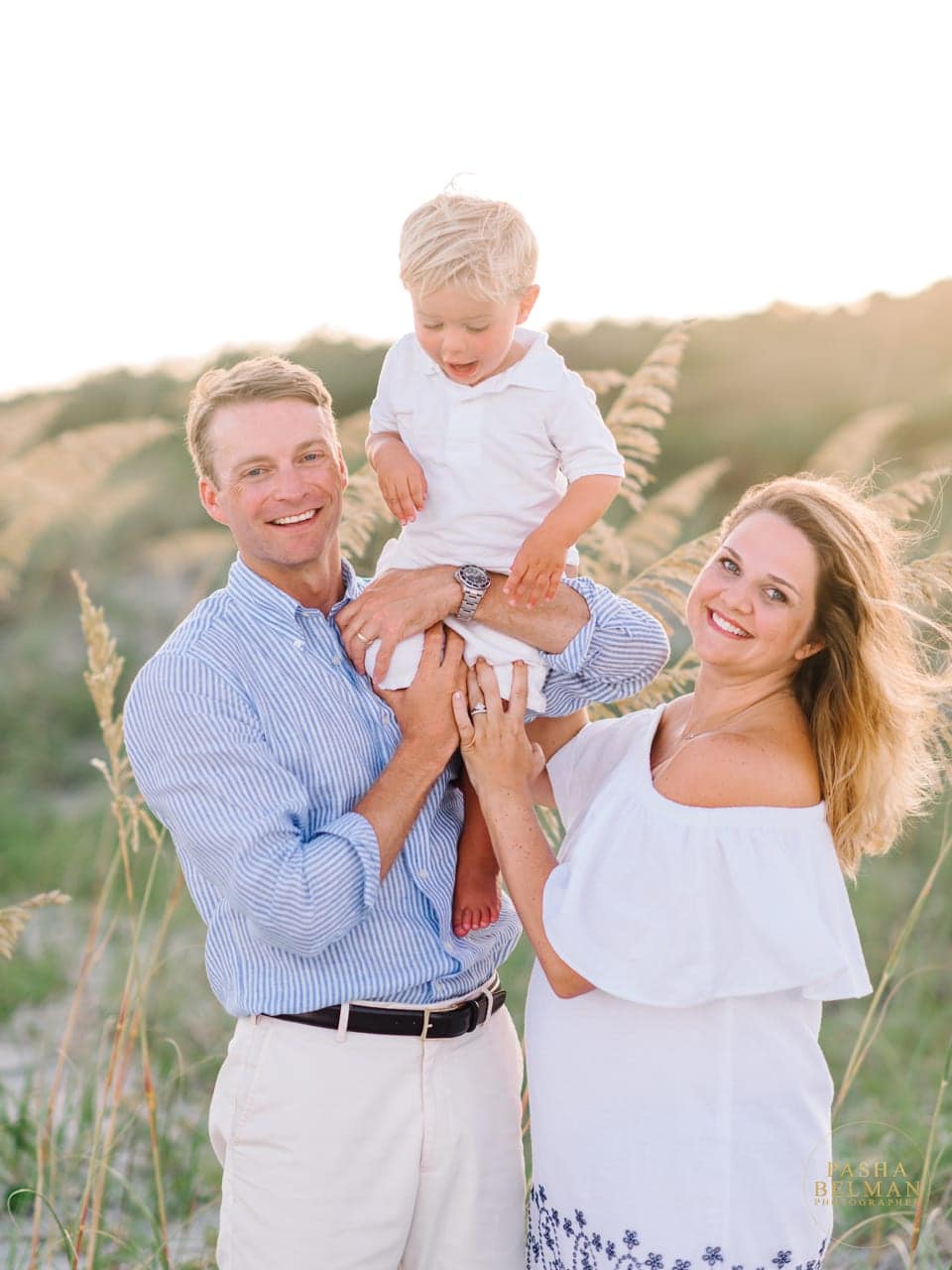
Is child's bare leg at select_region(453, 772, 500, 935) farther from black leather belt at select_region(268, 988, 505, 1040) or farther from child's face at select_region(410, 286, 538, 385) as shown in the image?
child's face at select_region(410, 286, 538, 385)

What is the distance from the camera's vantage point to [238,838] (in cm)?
253

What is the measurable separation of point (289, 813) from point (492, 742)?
503mm

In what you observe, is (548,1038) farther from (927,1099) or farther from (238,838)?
(927,1099)

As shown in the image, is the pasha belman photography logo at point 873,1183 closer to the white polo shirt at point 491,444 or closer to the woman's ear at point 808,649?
the woman's ear at point 808,649

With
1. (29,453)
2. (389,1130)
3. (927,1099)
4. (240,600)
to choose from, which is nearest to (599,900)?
(389,1130)

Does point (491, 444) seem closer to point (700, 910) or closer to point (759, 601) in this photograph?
point (759, 601)

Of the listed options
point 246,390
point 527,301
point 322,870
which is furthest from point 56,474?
point 322,870

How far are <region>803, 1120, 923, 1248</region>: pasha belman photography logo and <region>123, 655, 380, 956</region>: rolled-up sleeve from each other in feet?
5.97

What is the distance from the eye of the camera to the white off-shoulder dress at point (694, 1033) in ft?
8.60

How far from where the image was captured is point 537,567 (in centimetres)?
285

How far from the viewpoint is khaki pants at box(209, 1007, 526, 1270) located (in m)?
2.70

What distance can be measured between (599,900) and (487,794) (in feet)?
1.16

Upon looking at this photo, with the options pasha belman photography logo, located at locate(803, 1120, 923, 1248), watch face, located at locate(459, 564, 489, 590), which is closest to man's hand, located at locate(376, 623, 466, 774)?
watch face, located at locate(459, 564, 489, 590)

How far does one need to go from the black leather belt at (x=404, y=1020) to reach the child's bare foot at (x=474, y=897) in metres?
0.17
